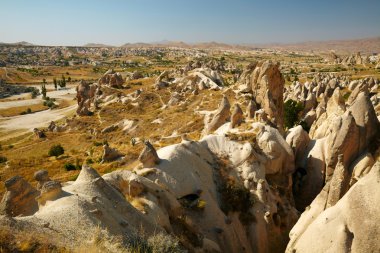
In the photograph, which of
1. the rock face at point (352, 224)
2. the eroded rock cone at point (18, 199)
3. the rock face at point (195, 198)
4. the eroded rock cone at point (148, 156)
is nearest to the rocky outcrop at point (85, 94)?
the rock face at point (195, 198)

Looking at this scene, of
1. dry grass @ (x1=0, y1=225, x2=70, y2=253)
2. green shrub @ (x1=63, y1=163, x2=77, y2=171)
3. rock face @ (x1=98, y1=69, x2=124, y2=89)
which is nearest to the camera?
dry grass @ (x1=0, y1=225, x2=70, y2=253)

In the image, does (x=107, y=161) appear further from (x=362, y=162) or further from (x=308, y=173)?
(x=362, y=162)

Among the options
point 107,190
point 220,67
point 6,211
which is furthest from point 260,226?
point 220,67

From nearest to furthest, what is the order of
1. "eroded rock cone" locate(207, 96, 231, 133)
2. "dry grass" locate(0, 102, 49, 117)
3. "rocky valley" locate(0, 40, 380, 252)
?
1. "rocky valley" locate(0, 40, 380, 252)
2. "eroded rock cone" locate(207, 96, 231, 133)
3. "dry grass" locate(0, 102, 49, 117)

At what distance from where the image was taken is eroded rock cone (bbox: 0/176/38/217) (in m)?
12.3

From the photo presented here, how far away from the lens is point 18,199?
12.5m

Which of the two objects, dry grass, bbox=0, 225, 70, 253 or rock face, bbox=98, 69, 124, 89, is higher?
dry grass, bbox=0, 225, 70, 253

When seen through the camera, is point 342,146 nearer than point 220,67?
Yes

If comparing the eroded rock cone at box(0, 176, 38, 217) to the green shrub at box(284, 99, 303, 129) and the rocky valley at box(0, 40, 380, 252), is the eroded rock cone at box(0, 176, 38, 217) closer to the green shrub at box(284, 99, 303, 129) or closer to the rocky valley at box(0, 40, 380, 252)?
the rocky valley at box(0, 40, 380, 252)

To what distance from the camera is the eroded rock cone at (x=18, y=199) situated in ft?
40.4

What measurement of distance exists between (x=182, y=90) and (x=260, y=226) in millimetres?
41335

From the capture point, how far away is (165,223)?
14.1 m

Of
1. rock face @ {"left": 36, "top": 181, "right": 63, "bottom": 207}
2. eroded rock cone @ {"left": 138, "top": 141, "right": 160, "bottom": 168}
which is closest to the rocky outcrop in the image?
eroded rock cone @ {"left": 138, "top": 141, "right": 160, "bottom": 168}

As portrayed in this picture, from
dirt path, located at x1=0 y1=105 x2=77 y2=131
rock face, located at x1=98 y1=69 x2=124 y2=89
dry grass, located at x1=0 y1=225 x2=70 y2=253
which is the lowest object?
dirt path, located at x1=0 y1=105 x2=77 y2=131
